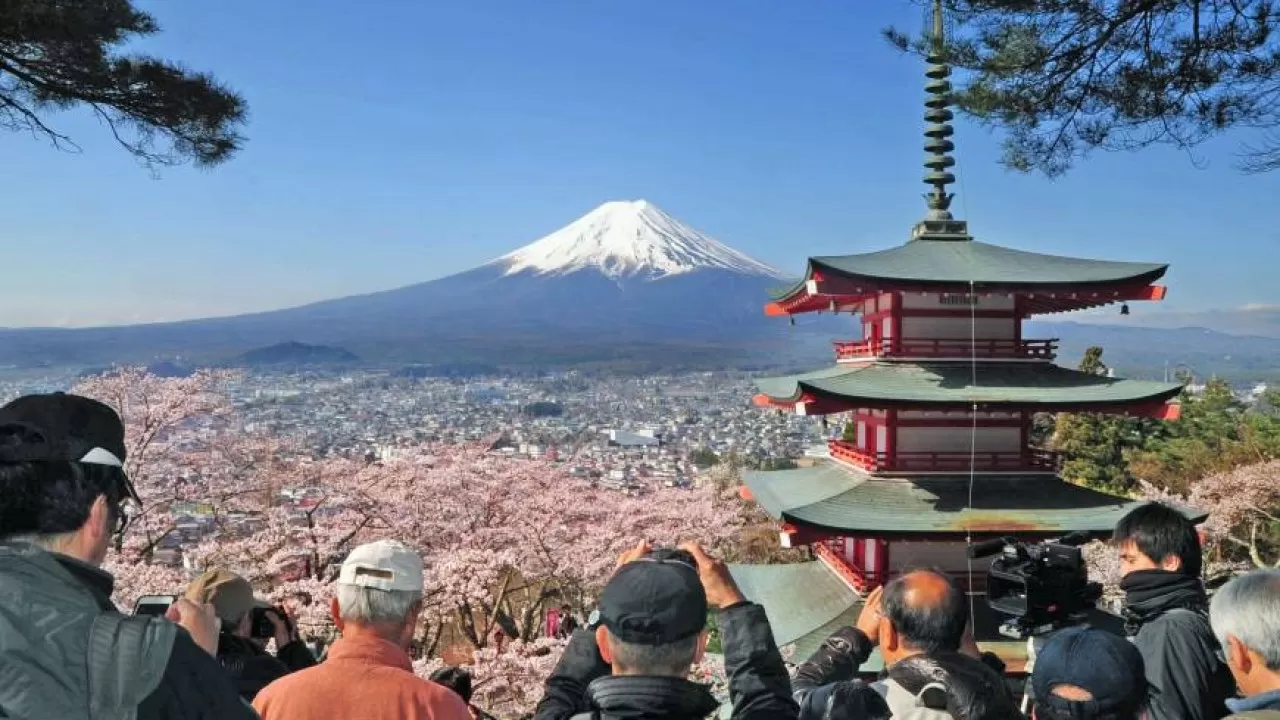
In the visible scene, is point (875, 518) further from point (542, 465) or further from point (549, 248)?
point (549, 248)

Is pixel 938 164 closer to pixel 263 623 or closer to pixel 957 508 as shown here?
pixel 957 508

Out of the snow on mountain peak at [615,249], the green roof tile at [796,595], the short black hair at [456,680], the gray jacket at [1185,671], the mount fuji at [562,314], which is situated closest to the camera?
the gray jacket at [1185,671]

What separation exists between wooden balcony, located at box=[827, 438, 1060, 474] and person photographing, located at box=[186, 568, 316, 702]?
672cm

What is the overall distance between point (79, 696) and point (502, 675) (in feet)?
29.2

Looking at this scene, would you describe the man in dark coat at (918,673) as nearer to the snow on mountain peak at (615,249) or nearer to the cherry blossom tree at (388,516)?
the cherry blossom tree at (388,516)

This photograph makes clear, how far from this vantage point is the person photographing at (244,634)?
Answer: 2680mm

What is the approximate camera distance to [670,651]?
6.64ft

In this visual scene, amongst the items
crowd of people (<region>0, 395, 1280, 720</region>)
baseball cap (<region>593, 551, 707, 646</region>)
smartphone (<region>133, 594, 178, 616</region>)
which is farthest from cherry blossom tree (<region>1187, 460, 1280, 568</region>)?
smartphone (<region>133, 594, 178, 616</region>)

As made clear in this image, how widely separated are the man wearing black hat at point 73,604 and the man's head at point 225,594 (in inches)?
48.7

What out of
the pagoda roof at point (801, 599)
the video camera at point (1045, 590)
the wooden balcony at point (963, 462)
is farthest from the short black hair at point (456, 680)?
the wooden balcony at point (963, 462)

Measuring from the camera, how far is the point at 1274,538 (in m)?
19.1

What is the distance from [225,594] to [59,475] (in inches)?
52.4

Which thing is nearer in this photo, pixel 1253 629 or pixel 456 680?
pixel 1253 629

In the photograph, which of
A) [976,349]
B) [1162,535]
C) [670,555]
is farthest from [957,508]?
[670,555]
